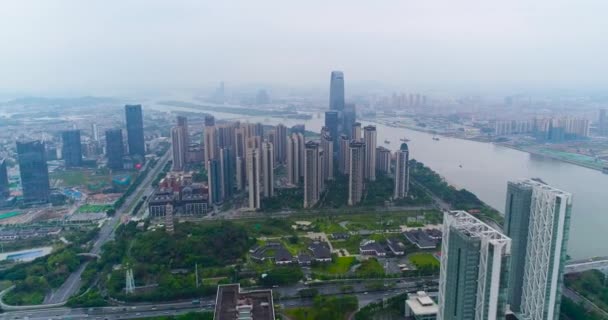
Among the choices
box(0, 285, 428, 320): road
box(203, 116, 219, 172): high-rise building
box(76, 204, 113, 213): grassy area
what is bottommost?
box(0, 285, 428, 320): road

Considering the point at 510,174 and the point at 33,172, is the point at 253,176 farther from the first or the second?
the point at 510,174

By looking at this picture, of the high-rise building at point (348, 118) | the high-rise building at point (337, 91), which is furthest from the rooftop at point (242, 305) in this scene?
the high-rise building at point (337, 91)

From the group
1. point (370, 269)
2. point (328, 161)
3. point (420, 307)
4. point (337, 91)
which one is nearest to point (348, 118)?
point (337, 91)

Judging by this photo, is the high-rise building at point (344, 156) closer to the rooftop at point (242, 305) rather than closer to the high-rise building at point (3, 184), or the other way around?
the rooftop at point (242, 305)

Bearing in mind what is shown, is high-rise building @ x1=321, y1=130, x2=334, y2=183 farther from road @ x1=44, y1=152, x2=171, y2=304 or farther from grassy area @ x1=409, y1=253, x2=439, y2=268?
grassy area @ x1=409, y1=253, x2=439, y2=268

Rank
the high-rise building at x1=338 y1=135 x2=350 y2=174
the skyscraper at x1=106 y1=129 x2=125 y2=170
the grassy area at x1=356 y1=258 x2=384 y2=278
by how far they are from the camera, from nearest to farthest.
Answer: the grassy area at x1=356 y1=258 x2=384 y2=278 → the high-rise building at x1=338 y1=135 x2=350 y2=174 → the skyscraper at x1=106 y1=129 x2=125 y2=170

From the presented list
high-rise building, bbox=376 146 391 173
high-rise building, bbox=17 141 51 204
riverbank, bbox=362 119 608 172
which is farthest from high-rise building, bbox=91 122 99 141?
riverbank, bbox=362 119 608 172

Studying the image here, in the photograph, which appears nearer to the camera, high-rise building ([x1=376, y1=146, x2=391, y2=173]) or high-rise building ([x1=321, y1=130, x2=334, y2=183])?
high-rise building ([x1=321, y1=130, x2=334, y2=183])
